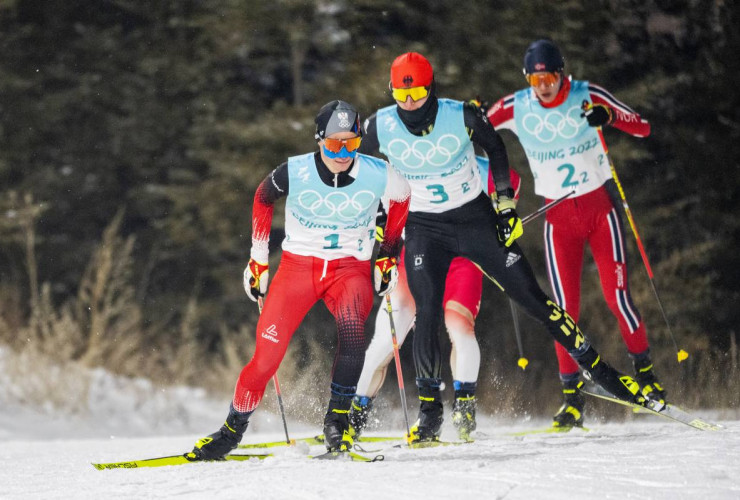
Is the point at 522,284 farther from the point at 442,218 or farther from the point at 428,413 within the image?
the point at 428,413

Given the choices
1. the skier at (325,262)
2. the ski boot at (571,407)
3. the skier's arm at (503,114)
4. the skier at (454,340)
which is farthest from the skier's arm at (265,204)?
the ski boot at (571,407)

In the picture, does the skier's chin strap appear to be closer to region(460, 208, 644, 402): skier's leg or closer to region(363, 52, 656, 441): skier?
region(363, 52, 656, 441): skier

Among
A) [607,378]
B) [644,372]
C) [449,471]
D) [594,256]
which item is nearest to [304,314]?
[449,471]

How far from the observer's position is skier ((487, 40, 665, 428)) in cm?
610

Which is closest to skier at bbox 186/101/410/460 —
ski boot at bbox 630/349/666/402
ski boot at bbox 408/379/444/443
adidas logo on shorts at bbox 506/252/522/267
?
ski boot at bbox 408/379/444/443

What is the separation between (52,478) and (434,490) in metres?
1.99

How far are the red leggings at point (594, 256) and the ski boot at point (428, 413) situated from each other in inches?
49.6

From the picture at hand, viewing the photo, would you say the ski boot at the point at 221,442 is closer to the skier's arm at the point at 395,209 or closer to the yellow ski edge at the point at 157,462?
the yellow ski edge at the point at 157,462

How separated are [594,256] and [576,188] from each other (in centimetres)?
43

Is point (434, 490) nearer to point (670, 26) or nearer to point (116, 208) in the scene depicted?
point (670, 26)

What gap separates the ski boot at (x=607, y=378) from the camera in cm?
544

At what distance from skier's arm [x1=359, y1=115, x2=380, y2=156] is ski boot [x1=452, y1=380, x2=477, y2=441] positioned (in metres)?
1.39

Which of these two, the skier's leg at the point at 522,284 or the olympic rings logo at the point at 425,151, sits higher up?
the olympic rings logo at the point at 425,151

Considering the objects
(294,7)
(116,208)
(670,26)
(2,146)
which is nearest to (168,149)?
(116,208)
